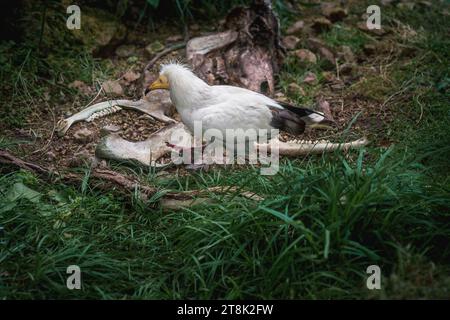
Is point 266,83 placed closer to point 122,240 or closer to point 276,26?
point 276,26

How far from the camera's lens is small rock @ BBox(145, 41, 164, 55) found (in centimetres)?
569

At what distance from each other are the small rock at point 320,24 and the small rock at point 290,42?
0.30m

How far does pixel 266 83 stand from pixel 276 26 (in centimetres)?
56

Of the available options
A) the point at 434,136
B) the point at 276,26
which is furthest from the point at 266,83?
the point at 434,136

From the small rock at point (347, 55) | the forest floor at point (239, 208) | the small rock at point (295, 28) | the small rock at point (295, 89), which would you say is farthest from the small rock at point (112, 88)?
the small rock at point (347, 55)

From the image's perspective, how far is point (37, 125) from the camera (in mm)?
4938

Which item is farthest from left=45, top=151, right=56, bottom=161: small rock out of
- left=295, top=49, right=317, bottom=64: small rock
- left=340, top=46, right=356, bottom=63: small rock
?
left=340, top=46, right=356, bottom=63: small rock

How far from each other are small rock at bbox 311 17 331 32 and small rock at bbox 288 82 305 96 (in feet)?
3.49

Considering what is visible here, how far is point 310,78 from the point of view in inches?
213

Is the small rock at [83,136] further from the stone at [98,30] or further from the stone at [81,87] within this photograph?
the stone at [98,30]

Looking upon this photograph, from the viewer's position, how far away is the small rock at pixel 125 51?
18.8ft

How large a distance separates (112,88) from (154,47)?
769 millimetres

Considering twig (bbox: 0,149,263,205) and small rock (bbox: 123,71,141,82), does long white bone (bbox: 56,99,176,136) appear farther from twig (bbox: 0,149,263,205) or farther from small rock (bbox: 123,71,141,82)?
twig (bbox: 0,149,263,205)
